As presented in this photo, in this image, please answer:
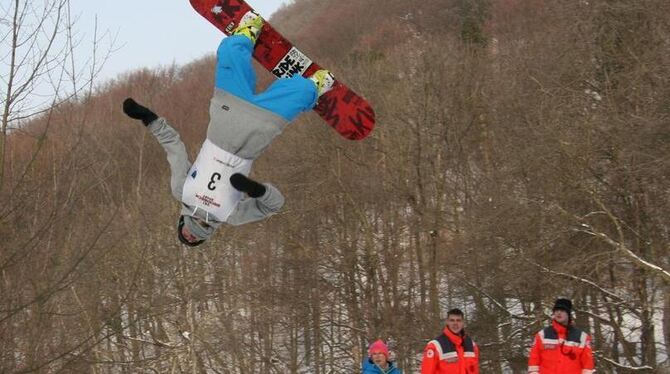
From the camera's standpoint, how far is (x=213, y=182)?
13.9ft

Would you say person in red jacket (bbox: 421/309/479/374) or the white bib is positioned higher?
the white bib

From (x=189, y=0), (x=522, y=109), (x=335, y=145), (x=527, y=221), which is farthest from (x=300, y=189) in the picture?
(x=189, y=0)

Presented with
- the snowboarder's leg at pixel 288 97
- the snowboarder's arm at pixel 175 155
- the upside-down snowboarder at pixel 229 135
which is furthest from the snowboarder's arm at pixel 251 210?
the snowboarder's leg at pixel 288 97

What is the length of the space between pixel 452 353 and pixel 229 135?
2374 mm

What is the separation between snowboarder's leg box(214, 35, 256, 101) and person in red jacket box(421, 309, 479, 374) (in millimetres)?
2280

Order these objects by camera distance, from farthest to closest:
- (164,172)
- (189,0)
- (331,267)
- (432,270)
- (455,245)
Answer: (164,172) < (331,267) < (432,270) < (455,245) < (189,0)

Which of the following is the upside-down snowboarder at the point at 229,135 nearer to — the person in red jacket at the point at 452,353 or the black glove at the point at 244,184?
the black glove at the point at 244,184

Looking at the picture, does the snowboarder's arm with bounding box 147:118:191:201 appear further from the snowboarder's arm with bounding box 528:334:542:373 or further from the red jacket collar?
the snowboarder's arm with bounding box 528:334:542:373

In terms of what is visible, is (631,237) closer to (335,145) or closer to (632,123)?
(632,123)

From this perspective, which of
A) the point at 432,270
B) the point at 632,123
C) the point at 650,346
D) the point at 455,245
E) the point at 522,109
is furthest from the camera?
the point at 432,270

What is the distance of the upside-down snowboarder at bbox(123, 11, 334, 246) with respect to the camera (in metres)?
4.23

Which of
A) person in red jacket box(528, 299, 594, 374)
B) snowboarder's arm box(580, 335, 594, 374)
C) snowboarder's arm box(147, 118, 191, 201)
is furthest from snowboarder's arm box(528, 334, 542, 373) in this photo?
snowboarder's arm box(147, 118, 191, 201)

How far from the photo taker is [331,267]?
18844 millimetres

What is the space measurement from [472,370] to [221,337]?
1319 centimetres
